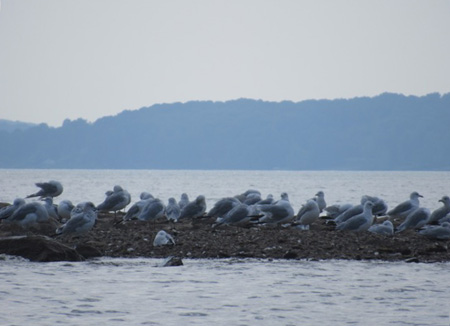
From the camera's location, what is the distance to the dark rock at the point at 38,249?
623 inches

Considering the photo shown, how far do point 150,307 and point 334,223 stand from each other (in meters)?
11.3

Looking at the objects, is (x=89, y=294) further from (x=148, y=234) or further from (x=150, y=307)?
(x=148, y=234)

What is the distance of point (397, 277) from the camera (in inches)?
558

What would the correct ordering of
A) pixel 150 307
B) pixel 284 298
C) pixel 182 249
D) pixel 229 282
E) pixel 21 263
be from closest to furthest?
pixel 150 307 → pixel 284 298 → pixel 229 282 → pixel 21 263 → pixel 182 249

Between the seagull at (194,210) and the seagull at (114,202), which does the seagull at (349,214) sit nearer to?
the seagull at (194,210)

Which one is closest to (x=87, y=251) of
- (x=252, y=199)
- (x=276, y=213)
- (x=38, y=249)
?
(x=38, y=249)

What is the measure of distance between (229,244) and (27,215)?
18.2ft

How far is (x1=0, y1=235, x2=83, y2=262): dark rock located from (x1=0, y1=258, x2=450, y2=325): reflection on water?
1.12ft

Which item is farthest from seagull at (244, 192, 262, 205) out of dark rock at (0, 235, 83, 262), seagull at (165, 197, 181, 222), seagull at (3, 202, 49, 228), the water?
the water

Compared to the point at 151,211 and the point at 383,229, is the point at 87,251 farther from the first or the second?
the point at 383,229

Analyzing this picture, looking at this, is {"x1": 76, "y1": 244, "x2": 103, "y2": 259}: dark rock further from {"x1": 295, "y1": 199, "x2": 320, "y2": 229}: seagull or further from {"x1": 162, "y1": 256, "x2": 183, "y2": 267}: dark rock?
{"x1": 295, "y1": 199, "x2": 320, "y2": 229}: seagull

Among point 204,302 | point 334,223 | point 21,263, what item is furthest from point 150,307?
point 334,223

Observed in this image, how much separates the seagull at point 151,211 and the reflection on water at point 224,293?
636cm

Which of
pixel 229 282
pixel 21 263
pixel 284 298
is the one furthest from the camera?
pixel 21 263
